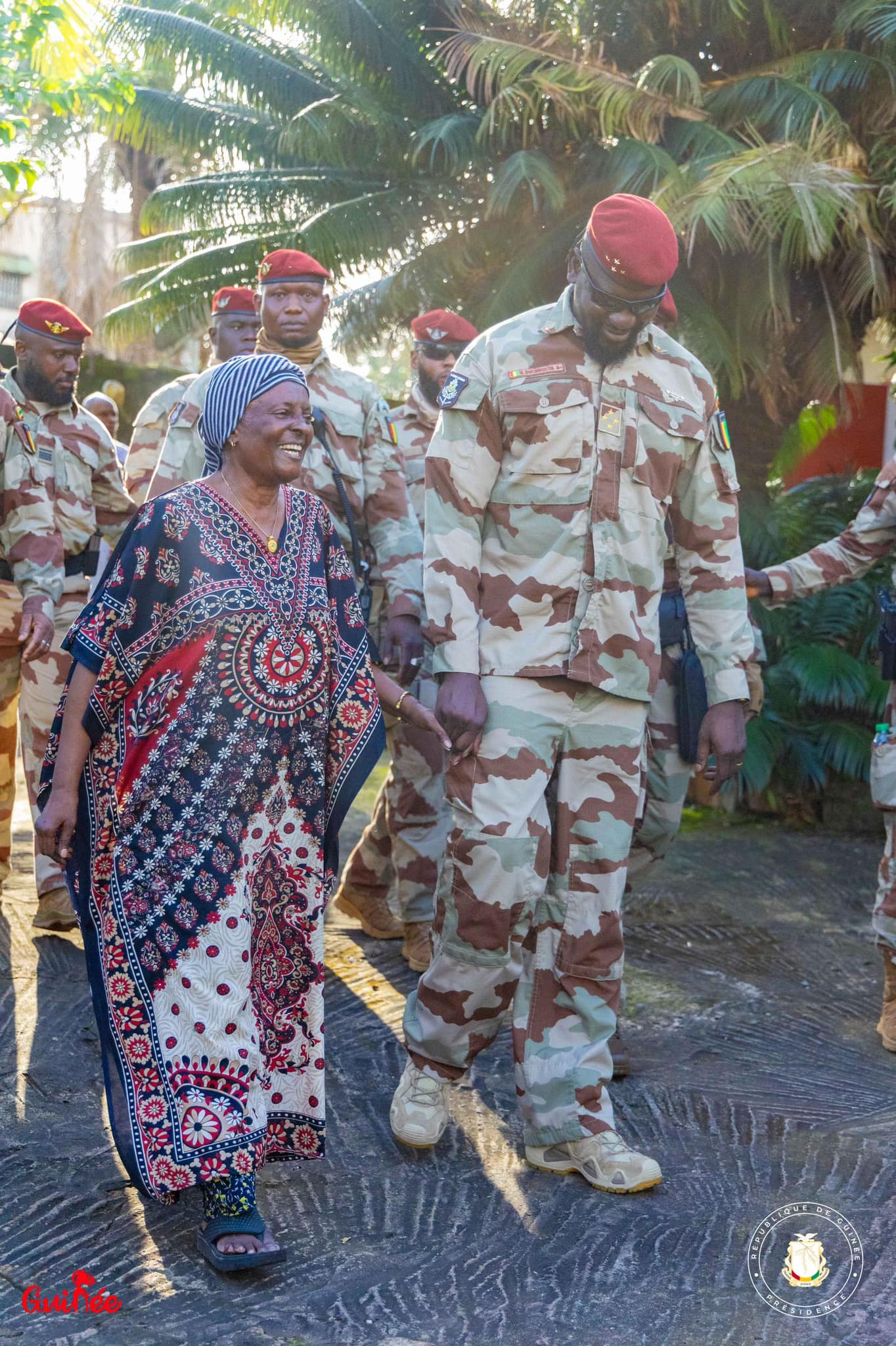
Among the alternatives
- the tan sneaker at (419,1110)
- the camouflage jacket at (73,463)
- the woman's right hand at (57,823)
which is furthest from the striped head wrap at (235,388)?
the camouflage jacket at (73,463)

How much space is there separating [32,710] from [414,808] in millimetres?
1588

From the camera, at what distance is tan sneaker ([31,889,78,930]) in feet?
17.9

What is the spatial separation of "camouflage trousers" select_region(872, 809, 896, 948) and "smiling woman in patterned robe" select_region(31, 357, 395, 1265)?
7.02 ft

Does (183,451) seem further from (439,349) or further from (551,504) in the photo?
(439,349)

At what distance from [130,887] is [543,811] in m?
1.03

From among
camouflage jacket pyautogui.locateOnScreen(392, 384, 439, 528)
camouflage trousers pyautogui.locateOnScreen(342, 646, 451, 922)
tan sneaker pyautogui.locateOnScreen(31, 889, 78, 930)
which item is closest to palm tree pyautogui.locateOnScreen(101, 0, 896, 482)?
camouflage jacket pyautogui.locateOnScreen(392, 384, 439, 528)

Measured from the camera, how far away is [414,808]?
17.7 feet

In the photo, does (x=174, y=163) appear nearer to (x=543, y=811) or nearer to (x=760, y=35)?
(x=760, y=35)

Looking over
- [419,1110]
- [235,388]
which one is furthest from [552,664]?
[419,1110]

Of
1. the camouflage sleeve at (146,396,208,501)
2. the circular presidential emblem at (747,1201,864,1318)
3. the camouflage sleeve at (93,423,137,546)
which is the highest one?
the camouflage sleeve at (146,396,208,501)

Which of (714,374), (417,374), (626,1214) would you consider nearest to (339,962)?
(626,1214)

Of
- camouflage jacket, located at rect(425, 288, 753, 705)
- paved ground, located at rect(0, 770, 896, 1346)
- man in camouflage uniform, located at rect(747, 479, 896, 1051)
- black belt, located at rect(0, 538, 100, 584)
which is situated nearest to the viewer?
paved ground, located at rect(0, 770, 896, 1346)

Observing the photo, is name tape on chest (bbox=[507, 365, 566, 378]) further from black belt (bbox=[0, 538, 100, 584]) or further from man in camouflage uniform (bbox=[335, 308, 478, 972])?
black belt (bbox=[0, 538, 100, 584])

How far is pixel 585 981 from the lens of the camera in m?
3.72
